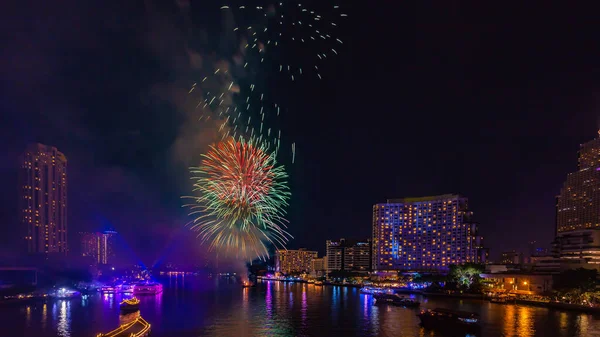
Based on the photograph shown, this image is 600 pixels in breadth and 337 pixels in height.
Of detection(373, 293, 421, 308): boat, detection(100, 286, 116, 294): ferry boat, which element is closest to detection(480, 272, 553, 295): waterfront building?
detection(373, 293, 421, 308): boat

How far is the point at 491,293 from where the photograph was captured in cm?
6706

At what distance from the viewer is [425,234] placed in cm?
11238

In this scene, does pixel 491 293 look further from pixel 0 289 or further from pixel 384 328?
pixel 0 289

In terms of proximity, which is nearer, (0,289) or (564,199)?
(0,289)

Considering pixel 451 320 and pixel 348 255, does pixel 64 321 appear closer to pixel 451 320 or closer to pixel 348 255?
pixel 451 320

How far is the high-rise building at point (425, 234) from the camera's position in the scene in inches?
4161

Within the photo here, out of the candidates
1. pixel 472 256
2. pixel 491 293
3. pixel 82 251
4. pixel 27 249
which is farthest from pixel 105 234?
pixel 491 293

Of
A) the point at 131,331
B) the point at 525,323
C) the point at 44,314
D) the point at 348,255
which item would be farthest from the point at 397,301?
the point at 348,255

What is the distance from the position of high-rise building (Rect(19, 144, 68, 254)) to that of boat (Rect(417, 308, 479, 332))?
80926 mm

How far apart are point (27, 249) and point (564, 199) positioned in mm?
124297

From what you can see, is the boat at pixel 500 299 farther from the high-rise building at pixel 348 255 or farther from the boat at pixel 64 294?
the high-rise building at pixel 348 255

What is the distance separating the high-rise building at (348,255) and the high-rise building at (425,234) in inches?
1379

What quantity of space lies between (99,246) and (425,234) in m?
117

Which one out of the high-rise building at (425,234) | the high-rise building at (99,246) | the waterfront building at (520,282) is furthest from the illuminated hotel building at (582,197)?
the high-rise building at (99,246)
